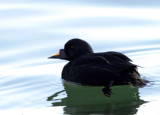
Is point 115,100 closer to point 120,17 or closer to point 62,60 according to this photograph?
point 62,60

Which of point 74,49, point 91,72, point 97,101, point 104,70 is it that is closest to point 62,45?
point 74,49

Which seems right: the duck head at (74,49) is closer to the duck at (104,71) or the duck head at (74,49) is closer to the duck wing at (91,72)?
the duck at (104,71)

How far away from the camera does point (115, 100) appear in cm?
830

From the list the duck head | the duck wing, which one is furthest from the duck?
the duck head

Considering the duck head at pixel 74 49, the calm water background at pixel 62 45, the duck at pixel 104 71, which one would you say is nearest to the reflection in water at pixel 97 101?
the calm water background at pixel 62 45

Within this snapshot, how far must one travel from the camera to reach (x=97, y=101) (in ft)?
27.2

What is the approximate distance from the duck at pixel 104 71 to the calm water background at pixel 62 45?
0.13 meters

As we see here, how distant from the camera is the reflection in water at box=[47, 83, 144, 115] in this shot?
7.80 meters

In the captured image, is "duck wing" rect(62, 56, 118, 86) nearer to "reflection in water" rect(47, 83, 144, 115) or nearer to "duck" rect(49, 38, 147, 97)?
"duck" rect(49, 38, 147, 97)

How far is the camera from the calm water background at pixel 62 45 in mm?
8172

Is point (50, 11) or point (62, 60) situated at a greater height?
point (50, 11)

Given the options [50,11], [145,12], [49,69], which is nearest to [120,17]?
[145,12]

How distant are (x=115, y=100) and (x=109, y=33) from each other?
151 inches

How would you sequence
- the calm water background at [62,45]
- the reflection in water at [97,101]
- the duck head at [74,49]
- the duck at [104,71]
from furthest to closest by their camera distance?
the duck head at [74,49] < the duck at [104,71] < the calm water background at [62,45] < the reflection in water at [97,101]
